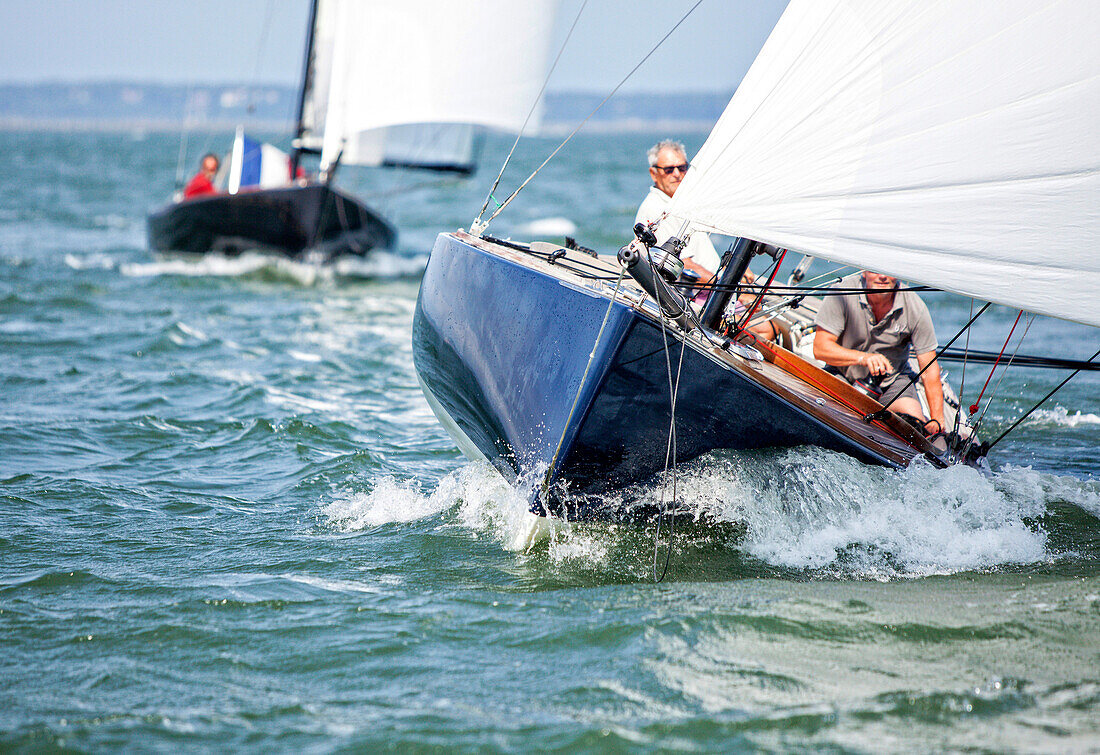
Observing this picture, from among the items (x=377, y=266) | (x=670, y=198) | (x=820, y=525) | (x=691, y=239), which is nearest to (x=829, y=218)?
(x=820, y=525)

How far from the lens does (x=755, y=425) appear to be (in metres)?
3.50

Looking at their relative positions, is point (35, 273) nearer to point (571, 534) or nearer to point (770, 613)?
point (571, 534)

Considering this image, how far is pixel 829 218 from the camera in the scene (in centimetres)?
323

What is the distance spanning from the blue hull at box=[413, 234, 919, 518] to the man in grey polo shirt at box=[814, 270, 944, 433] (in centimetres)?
93

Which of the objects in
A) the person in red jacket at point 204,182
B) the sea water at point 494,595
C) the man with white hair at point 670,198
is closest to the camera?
the sea water at point 494,595

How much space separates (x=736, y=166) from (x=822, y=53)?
426 mm

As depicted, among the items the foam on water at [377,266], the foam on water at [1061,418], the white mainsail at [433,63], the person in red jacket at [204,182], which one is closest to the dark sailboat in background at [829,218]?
the foam on water at [1061,418]

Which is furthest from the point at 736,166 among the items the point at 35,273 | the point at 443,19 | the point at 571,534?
the point at 35,273

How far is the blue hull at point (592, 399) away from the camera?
10.9 feet

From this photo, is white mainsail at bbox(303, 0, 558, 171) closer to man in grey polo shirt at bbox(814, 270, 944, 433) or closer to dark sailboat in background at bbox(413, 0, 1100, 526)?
man in grey polo shirt at bbox(814, 270, 944, 433)

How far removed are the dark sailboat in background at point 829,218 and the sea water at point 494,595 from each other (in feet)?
0.72

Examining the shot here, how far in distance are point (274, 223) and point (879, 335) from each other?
8.83m

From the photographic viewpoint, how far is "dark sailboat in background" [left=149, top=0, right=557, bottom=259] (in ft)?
34.0

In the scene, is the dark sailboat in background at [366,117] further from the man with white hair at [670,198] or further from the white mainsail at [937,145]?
the white mainsail at [937,145]
